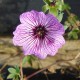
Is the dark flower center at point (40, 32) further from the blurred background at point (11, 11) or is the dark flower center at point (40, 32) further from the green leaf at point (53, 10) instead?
the blurred background at point (11, 11)

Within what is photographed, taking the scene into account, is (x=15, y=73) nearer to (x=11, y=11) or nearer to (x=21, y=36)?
(x=21, y=36)

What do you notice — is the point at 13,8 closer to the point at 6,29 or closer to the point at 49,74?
the point at 6,29

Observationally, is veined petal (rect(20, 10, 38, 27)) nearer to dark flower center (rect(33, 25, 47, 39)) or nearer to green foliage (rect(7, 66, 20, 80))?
dark flower center (rect(33, 25, 47, 39))

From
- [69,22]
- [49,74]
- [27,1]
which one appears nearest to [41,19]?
[69,22]

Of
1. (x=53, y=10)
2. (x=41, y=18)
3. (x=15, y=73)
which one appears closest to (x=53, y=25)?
(x=41, y=18)

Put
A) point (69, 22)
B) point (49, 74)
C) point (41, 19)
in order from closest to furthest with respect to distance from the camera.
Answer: point (41, 19), point (69, 22), point (49, 74)

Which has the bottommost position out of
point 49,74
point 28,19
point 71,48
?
point 49,74

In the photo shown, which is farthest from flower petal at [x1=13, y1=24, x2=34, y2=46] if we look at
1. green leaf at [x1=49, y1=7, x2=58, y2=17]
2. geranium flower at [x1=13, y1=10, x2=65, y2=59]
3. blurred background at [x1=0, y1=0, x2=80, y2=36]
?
blurred background at [x1=0, y1=0, x2=80, y2=36]
